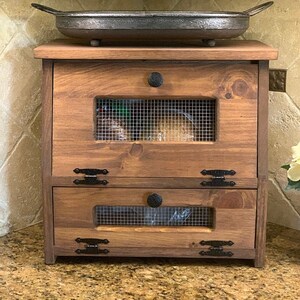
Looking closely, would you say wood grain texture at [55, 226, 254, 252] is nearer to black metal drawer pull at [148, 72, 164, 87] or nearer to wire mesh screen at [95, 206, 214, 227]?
wire mesh screen at [95, 206, 214, 227]

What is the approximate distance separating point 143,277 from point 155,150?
24 cm

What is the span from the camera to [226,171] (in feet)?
3.97

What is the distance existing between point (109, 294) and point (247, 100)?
0.44 metres

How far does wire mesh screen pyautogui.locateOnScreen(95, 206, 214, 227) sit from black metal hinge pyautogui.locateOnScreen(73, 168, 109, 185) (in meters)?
Result: 0.06

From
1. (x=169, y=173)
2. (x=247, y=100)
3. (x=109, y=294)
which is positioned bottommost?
(x=109, y=294)

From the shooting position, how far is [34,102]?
1428 millimetres

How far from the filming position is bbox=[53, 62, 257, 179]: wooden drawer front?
119 cm

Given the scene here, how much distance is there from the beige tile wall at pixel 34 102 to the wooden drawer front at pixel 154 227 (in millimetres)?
227

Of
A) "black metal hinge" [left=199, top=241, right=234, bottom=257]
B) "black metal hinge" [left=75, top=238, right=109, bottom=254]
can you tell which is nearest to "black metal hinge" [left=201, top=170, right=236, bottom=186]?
"black metal hinge" [left=199, top=241, right=234, bottom=257]

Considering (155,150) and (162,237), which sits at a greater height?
(155,150)

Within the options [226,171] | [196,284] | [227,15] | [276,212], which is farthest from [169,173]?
[276,212]

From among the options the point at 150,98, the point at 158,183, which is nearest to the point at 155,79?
the point at 150,98

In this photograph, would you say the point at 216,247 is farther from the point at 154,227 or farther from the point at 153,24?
the point at 153,24

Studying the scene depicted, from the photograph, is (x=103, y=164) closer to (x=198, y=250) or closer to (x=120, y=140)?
(x=120, y=140)
